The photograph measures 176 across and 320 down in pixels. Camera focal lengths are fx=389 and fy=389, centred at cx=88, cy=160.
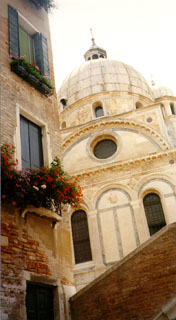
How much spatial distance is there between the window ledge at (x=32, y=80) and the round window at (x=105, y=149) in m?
10.6

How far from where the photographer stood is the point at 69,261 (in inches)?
362

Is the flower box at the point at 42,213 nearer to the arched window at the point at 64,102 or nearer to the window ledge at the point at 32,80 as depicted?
the window ledge at the point at 32,80

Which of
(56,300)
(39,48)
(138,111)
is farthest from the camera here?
(138,111)

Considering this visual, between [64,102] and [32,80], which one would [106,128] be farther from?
[32,80]

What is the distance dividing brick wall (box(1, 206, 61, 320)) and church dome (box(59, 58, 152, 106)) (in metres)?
19.9

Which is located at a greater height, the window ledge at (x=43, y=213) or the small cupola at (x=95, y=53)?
the small cupola at (x=95, y=53)

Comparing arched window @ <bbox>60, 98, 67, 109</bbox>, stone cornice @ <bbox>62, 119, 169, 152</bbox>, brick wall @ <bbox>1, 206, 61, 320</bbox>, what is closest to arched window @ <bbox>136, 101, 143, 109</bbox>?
arched window @ <bbox>60, 98, 67, 109</bbox>

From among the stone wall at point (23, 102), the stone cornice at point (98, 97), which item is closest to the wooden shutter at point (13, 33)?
the stone wall at point (23, 102)

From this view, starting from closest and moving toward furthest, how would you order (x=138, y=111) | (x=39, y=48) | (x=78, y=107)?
1. (x=39, y=48)
2. (x=138, y=111)
3. (x=78, y=107)

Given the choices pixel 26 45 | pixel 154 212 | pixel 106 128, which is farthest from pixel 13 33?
pixel 106 128

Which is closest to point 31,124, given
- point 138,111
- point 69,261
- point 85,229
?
point 69,261

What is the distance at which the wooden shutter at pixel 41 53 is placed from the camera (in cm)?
1070

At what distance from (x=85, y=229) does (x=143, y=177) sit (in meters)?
3.78

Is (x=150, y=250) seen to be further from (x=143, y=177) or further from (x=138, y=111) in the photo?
(x=138, y=111)
